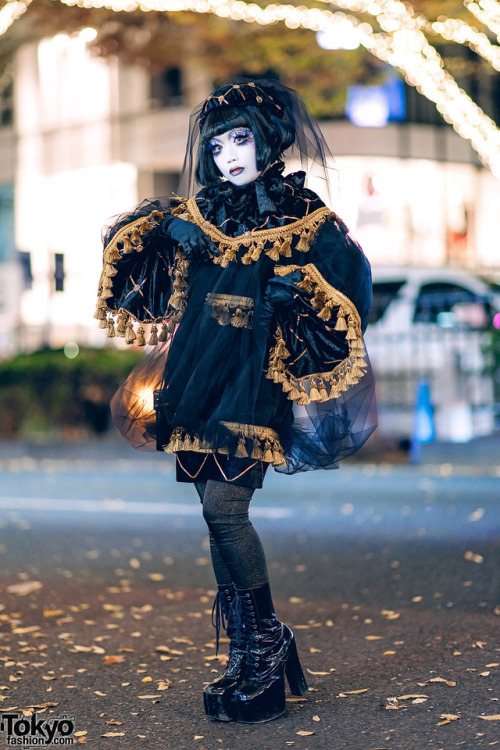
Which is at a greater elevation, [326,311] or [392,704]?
[326,311]

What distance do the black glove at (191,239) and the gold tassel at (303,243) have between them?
0.28 metres

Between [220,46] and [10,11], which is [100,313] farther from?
[220,46]

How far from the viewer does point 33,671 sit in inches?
163

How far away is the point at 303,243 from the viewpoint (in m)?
3.50

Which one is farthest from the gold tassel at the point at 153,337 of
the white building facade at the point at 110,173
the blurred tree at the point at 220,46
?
the white building facade at the point at 110,173

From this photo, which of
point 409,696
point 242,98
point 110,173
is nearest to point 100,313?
point 242,98

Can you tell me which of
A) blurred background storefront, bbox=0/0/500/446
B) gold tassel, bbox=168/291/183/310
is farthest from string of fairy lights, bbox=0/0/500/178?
blurred background storefront, bbox=0/0/500/446

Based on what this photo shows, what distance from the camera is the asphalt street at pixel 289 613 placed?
343cm

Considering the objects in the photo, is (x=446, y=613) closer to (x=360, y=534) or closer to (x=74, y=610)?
(x=74, y=610)

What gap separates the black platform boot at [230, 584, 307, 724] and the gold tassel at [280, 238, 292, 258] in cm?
110

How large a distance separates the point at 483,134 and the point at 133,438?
9930 mm

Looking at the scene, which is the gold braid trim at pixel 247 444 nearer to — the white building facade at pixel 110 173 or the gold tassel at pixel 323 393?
the gold tassel at pixel 323 393

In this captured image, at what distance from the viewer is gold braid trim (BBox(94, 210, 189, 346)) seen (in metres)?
3.63

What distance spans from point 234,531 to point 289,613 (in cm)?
169
